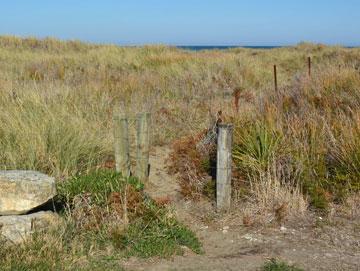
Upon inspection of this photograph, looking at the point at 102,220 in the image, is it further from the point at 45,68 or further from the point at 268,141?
the point at 45,68

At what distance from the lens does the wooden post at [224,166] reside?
5977 mm

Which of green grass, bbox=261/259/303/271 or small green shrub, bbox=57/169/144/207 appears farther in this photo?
small green shrub, bbox=57/169/144/207

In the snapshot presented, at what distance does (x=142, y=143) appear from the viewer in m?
6.88

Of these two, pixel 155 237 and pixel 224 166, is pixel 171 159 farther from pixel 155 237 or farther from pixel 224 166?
pixel 155 237

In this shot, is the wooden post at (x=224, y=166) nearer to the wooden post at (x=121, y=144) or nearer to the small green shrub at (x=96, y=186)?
the small green shrub at (x=96, y=186)

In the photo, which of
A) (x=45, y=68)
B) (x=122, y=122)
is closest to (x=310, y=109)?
(x=122, y=122)

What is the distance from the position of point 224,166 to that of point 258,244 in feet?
3.67

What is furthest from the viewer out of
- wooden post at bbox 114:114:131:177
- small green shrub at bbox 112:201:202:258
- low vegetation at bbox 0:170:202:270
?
wooden post at bbox 114:114:131:177

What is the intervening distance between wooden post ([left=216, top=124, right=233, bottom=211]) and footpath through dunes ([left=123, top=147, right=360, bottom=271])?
18 cm

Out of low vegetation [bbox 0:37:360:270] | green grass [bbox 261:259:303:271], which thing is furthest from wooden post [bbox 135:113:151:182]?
green grass [bbox 261:259:303:271]

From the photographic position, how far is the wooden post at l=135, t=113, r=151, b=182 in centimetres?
682

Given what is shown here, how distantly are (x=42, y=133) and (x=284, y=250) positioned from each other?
3.68m

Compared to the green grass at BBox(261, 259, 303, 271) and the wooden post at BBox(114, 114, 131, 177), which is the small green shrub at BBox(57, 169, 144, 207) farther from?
the green grass at BBox(261, 259, 303, 271)

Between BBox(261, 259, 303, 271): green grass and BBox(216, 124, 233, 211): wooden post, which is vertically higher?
BBox(216, 124, 233, 211): wooden post
